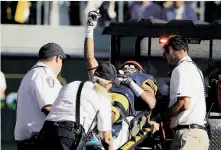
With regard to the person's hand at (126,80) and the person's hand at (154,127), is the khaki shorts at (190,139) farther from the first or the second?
the person's hand at (126,80)

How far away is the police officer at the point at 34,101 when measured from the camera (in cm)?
744

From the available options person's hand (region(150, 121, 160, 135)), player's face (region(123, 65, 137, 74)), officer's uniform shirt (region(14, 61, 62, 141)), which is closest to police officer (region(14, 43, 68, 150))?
officer's uniform shirt (region(14, 61, 62, 141))

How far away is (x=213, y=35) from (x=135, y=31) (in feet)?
2.96

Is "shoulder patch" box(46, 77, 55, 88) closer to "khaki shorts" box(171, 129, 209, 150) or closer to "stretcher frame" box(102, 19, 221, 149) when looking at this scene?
"khaki shorts" box(171, 129, 209, 150)

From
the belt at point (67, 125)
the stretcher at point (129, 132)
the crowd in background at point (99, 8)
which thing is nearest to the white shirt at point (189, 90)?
the stretcher at point (129, 132)

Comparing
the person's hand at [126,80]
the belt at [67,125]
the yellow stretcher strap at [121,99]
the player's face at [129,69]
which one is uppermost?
the player's face at [129,69]

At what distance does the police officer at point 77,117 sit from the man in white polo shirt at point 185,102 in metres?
1.19

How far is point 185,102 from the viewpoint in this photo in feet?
26.0

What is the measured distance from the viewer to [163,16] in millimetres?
15938

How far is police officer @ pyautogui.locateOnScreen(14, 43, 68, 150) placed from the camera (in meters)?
7.44

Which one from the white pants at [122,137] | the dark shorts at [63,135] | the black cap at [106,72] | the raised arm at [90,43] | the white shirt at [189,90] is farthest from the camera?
the raised arm at [90,43]

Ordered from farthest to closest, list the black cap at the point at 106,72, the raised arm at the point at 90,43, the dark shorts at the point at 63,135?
the raised arm at the point at 90,43 < the black cap at the point at 106,72 < the dark shorts at the point at 63,135

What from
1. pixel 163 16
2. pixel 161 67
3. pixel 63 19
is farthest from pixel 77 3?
pixel 161 67

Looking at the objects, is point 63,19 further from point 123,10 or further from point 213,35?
point 213,35
